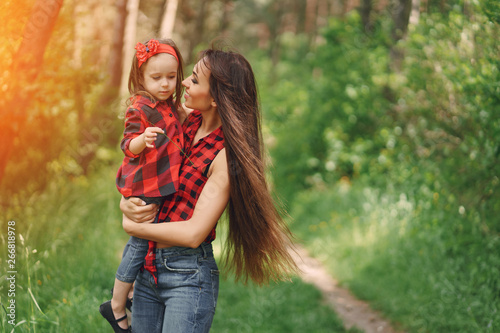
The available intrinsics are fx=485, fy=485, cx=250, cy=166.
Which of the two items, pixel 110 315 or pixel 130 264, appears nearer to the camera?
pixel 130 264

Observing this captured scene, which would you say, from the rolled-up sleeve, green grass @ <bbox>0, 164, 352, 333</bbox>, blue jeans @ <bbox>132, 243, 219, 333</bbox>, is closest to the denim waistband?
blue jeans @ <bbox>132, 243, 219, 333</bbox>

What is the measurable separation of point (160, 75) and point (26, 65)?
2.06m

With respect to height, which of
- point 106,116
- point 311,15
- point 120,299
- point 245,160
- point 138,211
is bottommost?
point 120,299

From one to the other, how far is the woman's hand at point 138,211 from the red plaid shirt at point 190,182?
57 millimetres

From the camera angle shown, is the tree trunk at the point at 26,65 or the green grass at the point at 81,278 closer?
the green grass at the point at 81,278

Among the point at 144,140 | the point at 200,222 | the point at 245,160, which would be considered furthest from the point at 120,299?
the point at 245,160

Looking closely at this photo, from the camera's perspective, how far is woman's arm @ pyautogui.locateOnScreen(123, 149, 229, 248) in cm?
223

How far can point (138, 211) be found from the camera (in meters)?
2.35

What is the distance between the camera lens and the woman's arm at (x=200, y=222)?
7.32 feet

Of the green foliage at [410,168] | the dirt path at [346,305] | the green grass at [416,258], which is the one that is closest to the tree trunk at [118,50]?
the green foliage at [410,168]

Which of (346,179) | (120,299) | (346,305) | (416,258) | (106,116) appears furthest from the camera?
(346,179)

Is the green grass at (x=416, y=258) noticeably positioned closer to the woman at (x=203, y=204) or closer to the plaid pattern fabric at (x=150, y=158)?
the woman at (x=203, y=204)

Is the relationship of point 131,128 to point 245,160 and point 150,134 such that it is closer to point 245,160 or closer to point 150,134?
point 150,134

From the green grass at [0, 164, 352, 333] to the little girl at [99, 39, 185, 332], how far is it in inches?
44.8
